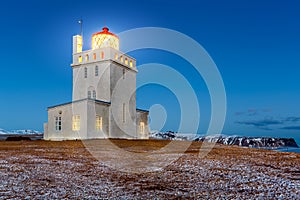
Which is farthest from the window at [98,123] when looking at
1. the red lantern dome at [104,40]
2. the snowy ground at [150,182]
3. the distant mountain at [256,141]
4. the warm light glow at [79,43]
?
the distant mountain at [256,141]

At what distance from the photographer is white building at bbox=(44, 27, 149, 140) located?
2902 cm

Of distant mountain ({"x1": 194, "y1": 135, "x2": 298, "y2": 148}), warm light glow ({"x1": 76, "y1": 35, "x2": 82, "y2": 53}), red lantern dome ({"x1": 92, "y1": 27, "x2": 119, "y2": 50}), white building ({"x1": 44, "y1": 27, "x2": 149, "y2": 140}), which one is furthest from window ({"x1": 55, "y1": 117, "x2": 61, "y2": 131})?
distant mountain ({"x1": 194, "y1": 135, "x2": 298, "y2": 148})

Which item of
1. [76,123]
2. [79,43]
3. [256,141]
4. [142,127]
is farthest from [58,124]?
[256,141]

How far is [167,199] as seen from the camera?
21.9 ft

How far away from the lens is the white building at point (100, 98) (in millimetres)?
29016

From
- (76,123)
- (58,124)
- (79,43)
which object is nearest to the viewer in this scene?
(76,123)

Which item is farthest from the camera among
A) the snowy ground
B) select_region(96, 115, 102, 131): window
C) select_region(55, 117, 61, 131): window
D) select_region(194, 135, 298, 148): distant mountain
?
select_region(194, 135, 298, 148): distant mountain

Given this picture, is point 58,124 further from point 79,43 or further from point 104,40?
point 104,40

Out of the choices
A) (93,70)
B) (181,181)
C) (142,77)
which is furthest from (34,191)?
(142,77)

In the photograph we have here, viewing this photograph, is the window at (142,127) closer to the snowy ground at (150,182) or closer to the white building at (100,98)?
the white building at (100,98)

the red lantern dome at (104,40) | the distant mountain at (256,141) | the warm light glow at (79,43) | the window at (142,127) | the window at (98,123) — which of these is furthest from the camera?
the distant mountain at (256,141)

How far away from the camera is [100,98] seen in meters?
32.5

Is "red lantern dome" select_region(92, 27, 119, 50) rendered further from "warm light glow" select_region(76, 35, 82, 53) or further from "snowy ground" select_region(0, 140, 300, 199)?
"snowy ground" select_region(0, 140, 300, 199)

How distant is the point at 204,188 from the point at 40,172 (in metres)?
6.04
